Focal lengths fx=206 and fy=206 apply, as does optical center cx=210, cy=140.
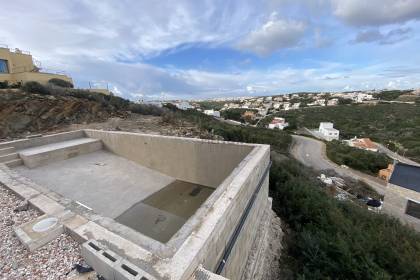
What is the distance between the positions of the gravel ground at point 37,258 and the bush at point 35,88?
13.3 meters

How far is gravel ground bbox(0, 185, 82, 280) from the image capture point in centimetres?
193

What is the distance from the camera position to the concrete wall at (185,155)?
5227 millimetres

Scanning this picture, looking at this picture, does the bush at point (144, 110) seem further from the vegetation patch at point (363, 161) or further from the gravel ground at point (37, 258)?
the vegetation patch at point (363, 161)

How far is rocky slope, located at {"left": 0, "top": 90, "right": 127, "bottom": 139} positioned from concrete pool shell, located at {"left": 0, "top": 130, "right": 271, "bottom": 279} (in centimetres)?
418

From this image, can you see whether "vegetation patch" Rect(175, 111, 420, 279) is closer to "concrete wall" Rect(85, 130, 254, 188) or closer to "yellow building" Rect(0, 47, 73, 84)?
"concrete wall" Rect(85, 130, 254, 188)

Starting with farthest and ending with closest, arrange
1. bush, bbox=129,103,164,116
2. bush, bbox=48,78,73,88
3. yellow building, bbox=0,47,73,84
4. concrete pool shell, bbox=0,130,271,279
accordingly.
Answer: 1. bush, bbox=48,78,73,88
2. bush, bbox=129,103,164,116
3. yellow building, bbox=0,47,73,84
4. concrete pool shell, bbox=0,130,271,279

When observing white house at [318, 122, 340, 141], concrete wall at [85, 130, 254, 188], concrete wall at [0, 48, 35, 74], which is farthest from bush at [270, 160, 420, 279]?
white house at [318, 122, 340, 141]

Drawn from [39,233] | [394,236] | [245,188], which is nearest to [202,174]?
[245,188]

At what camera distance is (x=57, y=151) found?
627 centimetres

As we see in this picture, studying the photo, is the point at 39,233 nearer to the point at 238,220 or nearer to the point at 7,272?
the point at 7,272

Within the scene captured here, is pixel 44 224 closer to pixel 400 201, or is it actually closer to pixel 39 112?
pixel 39 112

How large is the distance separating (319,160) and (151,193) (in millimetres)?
22394

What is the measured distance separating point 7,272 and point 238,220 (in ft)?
8.49

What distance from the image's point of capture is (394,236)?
5738 millimetres
